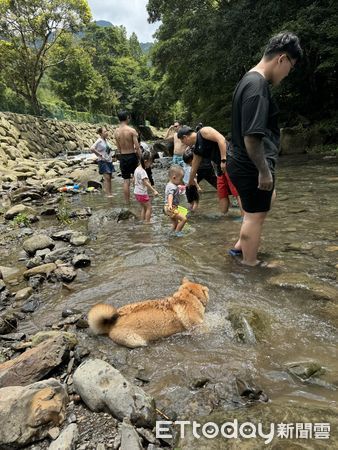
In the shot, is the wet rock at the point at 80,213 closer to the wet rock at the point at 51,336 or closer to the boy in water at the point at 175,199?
the boy in water at the point at 175,199

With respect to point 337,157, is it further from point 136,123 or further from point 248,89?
point 136,123

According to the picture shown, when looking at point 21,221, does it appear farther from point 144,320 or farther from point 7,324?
point 144,320

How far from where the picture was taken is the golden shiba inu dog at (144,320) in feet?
10.3

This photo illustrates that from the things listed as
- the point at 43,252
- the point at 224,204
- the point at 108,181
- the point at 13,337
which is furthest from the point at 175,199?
the point at 108,181

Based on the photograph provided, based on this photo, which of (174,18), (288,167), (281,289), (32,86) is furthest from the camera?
(32,86)

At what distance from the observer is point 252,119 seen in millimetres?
3389

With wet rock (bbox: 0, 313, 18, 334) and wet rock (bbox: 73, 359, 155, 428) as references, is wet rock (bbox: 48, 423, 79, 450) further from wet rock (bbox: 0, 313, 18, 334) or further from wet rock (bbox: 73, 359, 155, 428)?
wet rock (bbox: 0, 313, 18, 334)

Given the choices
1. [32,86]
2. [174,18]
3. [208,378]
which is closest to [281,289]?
[208,378]

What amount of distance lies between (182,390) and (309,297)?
1.77 meters

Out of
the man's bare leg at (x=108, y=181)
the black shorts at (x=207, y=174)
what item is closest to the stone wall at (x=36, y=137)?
the man's bare leg at (x=108, y=181)

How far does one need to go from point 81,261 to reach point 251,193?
2.73 m

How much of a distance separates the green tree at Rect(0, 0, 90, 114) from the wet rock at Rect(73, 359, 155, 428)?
101ft

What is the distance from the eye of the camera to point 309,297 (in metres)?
3.58

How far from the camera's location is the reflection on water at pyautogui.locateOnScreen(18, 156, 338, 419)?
2643mm
